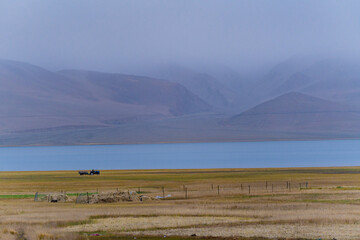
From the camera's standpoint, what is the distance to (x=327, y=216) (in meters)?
33.5

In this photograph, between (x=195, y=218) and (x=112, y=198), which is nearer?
(x=195, y=218)

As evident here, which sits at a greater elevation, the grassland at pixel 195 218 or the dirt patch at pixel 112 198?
the dirt patch at pixel 112 198

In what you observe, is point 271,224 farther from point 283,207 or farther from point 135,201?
point 135,201

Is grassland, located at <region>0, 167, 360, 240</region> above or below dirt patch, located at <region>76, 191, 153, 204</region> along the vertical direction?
below

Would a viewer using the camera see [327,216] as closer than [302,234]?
No

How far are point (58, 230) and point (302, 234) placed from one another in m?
12.4

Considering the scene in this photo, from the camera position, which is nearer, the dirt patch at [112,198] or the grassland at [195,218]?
the grassland at [195,218]

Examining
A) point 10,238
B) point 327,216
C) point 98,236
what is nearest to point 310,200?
point 327,216

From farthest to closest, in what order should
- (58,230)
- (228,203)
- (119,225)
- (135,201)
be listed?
(135,201) < (228,203) < (119,225) < (58,230)

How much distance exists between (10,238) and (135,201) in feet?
72.6

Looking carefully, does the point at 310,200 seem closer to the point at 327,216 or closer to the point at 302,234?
the point at 327,216

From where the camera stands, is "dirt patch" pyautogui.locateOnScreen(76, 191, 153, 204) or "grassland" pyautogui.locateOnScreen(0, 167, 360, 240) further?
"dirt patch" pyautogui.locateOnScreen(76, 191, 153, 204)

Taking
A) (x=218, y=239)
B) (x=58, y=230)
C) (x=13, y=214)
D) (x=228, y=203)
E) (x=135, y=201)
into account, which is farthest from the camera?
(x=135, y=201)

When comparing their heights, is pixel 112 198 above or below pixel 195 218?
above
